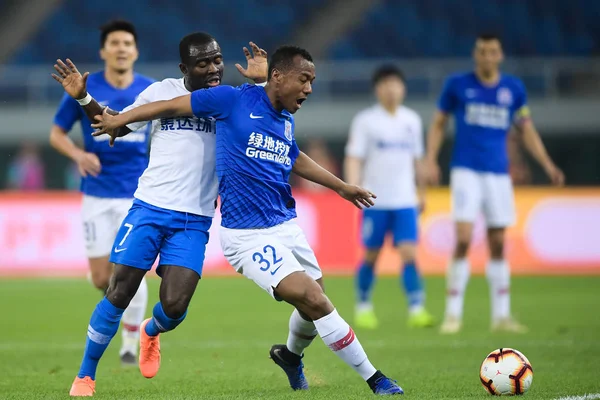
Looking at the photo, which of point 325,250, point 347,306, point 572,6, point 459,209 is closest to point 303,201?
point 325,250

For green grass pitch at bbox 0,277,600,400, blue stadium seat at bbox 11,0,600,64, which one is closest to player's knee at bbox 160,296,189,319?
green grass pitch at bbox 0,277,600,400

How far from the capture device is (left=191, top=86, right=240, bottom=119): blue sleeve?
6.00 metres

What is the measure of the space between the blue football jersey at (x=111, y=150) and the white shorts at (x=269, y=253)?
2040 mm

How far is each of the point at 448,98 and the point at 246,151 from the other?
492 cm

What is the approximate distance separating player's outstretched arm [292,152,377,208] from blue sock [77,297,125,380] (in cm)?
141

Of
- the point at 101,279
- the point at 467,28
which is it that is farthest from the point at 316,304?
the point at 467,28

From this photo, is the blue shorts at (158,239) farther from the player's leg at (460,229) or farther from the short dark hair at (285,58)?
the player's leg at (460,229)

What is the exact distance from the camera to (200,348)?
8.85m

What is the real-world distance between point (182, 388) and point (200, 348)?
230cm

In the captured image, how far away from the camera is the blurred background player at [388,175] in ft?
36.5

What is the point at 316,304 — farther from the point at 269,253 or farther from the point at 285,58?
the point at 285,58

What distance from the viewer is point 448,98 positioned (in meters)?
10.5

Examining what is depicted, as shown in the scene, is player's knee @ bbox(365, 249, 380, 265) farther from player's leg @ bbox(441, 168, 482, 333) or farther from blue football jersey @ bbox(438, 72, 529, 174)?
blue football jersey @ bbox(438, 72, 529, 174)

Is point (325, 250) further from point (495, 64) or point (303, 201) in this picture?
point (495, 64)
